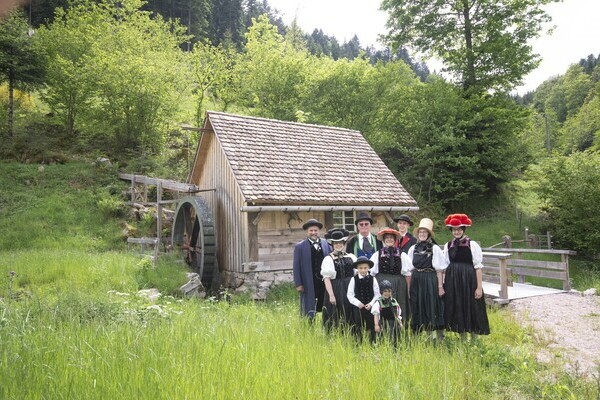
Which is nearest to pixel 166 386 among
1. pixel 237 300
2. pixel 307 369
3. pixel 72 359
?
pixel 72 359

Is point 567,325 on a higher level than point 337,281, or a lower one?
lower

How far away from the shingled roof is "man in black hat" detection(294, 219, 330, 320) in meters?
4.13

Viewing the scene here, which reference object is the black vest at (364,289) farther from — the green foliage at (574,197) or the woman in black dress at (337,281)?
the green foliage at (574,197)

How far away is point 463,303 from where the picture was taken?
5.99 m

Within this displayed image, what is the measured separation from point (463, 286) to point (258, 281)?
6146 mm

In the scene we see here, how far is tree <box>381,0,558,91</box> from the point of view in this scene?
21.3m

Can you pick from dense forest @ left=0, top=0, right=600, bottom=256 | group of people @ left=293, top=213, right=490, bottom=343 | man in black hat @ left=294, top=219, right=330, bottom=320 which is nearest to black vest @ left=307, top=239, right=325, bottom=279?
man in black hat @ left=294, top=219, right=330, bottom=320

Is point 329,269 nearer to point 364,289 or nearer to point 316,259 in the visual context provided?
point 364,289

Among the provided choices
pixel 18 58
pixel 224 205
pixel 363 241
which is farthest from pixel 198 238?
pixel 18 58

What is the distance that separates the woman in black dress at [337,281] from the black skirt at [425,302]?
3.42 feet

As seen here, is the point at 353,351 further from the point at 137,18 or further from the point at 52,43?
the point at 137,18

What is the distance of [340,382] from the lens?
128 inches

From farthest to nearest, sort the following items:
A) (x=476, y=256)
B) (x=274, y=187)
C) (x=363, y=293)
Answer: (x=274, y=187), (x=476, y=256), (x=363, y=293)

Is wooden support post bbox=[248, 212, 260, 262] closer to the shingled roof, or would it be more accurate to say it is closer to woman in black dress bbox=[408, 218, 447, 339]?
the shingled roof
